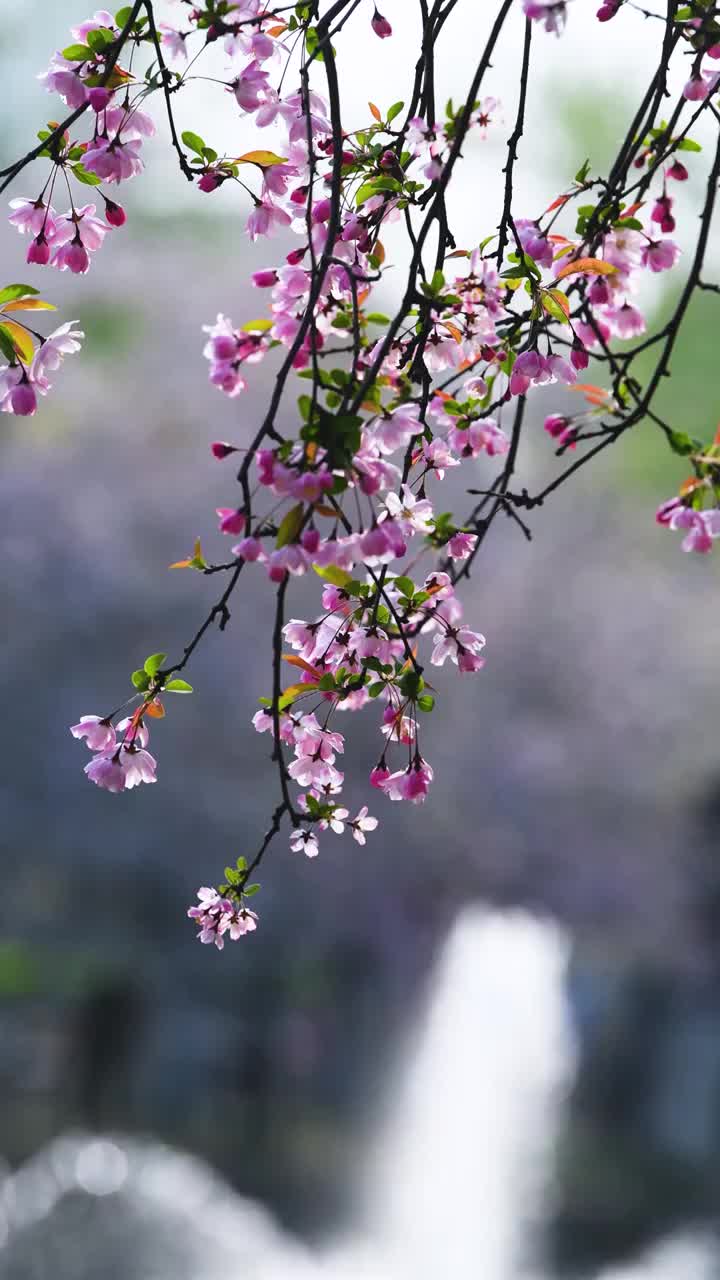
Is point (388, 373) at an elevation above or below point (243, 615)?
below

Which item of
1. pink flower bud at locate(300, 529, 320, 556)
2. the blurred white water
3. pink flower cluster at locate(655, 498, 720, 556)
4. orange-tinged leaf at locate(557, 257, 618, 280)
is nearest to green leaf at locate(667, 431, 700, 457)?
pink flower cluster at locate(655, 498, 720, 556)

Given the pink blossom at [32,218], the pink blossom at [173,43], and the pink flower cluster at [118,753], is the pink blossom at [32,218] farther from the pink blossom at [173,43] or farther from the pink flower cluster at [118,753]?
the pink flower cluster at [118,753]

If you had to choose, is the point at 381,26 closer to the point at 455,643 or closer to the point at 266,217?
the point at 266,217

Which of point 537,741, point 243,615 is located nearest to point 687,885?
point 537,741

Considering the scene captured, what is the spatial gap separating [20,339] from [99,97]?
0.70 feet

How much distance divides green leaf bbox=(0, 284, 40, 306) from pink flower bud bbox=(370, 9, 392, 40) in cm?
45

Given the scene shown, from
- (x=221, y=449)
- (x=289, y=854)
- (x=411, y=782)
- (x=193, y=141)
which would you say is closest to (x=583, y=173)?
(x=193, y=141)

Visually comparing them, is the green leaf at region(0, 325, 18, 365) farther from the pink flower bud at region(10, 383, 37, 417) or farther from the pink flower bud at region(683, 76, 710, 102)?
the pink flower bud at region(683, 76, 710, 102)

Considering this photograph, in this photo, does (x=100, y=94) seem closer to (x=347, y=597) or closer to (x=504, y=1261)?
(x=347, y=597)

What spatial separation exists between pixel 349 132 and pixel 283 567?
1.49 feet

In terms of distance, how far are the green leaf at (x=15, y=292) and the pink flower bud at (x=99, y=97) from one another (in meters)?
0.19

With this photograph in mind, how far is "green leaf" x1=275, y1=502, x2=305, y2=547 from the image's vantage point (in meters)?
0.68

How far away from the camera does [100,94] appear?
89 cm

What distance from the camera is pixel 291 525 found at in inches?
26.9
